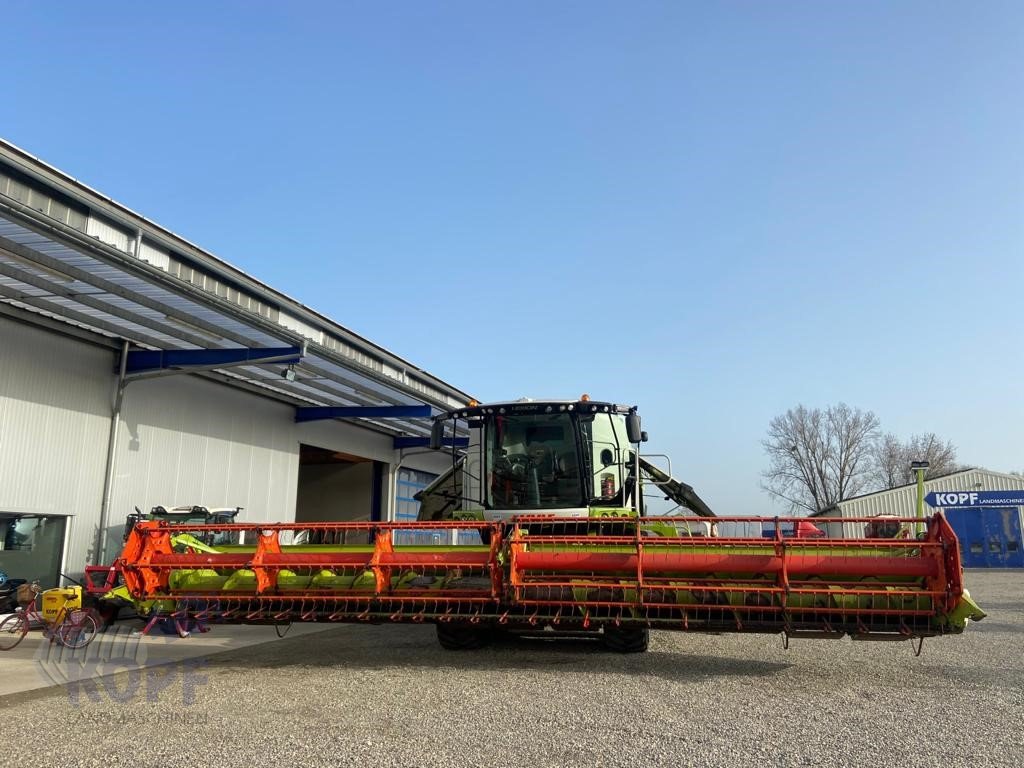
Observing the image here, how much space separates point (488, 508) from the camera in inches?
363

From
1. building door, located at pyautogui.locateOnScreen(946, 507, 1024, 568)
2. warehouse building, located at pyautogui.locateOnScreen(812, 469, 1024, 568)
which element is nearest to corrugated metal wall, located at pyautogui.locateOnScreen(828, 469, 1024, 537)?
warehouse building, located at pyautogui.locateOnScreen(812, 469, 1024, 568)

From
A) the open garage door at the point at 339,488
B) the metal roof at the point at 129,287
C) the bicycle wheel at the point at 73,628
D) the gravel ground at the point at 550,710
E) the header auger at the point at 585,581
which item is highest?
the metal roof at the point at 129,287

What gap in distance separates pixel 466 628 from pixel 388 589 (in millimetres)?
1247

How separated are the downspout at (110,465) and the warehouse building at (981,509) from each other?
1014 inches

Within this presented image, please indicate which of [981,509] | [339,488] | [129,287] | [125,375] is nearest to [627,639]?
[129,287]

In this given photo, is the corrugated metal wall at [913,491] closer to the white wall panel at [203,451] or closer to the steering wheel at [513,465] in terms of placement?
the white wall panel at [203,451]

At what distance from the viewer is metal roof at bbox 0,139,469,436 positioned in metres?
9.30

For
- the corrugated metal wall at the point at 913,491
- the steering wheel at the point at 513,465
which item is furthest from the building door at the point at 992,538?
the steering wheel at the point at 513,465

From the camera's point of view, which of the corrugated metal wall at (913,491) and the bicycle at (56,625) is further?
the corrugated metal wall at (913,491)

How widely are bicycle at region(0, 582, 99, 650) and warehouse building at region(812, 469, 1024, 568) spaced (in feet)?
88.4

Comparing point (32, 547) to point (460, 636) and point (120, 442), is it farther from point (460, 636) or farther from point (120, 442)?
point (460, 636)

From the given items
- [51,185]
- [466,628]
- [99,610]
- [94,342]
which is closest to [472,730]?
[466,628]

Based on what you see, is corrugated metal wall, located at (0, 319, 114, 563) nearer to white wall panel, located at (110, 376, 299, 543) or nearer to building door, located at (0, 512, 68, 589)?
building door, located at (0, 512, 68, 589)

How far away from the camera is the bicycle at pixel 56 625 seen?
30.3 ft
